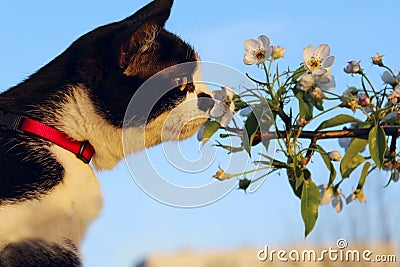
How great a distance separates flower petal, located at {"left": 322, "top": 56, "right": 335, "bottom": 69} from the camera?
1399 mm

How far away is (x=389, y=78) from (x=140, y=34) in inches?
31.4

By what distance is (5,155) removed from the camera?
1838 mm

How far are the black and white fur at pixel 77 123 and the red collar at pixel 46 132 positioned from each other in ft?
0.06

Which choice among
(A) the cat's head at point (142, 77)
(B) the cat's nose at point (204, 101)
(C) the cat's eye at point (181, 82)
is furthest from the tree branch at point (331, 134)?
(C) the cat's eye at point (181, 82)

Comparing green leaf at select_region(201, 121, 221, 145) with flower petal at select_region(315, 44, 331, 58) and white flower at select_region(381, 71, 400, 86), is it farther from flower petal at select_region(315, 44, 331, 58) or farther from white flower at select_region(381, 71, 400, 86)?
white flower at select_region(381, 71, 400, 86)

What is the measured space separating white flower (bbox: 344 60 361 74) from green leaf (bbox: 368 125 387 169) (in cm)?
16

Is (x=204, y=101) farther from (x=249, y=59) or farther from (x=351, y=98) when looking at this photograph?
(x=351, y=98)

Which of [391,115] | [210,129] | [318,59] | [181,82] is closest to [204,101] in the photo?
[181,82]

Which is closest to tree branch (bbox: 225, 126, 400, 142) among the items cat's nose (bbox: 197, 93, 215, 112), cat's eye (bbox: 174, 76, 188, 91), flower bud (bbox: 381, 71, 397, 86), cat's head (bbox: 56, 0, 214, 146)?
flower bud (bbox: 381, 71, 397, 86)

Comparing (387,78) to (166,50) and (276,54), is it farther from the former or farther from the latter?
(166,50)

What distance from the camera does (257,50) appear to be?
141cm

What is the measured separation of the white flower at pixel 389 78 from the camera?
A: 1407 millimetres

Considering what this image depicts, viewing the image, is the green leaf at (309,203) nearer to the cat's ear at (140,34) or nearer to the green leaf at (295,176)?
the green leaf at (295,176)

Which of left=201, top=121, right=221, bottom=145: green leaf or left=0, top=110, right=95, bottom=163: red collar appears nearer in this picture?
left=201, top=121, right=221, bottom=145: green leaf
